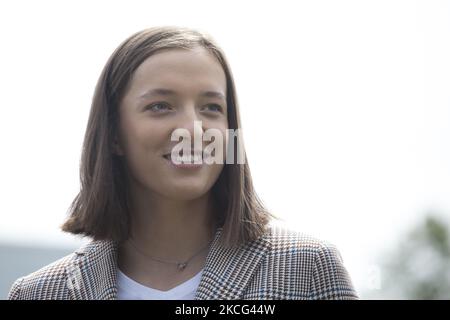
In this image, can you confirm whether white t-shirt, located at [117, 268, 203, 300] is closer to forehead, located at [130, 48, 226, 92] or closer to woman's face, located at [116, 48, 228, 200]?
woman's face, located at [116, 48, 228, 200]

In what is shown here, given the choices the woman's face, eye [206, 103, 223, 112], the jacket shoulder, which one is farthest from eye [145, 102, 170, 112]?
the jacket shoulder

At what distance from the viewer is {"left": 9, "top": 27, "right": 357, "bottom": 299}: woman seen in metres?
3.40

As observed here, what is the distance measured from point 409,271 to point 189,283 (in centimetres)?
3068

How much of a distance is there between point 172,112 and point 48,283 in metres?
0.96

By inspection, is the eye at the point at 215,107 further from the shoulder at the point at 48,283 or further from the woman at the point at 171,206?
the shoulder at the point at 48,283

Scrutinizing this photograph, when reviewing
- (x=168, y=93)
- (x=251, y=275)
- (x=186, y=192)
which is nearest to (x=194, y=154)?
(x=186, y=192)

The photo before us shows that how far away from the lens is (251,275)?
3455 millimetres

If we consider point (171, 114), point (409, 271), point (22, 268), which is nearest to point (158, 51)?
point (171, 114)

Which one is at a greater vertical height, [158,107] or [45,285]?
[158,107]

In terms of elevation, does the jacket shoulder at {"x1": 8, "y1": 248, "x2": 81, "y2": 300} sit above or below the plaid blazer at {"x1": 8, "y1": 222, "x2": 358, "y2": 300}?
below

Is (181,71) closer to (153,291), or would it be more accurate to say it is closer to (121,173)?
(121,173)

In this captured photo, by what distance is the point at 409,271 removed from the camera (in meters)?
33.0


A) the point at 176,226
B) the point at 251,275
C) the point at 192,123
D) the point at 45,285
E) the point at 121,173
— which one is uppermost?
the point at 192,123
